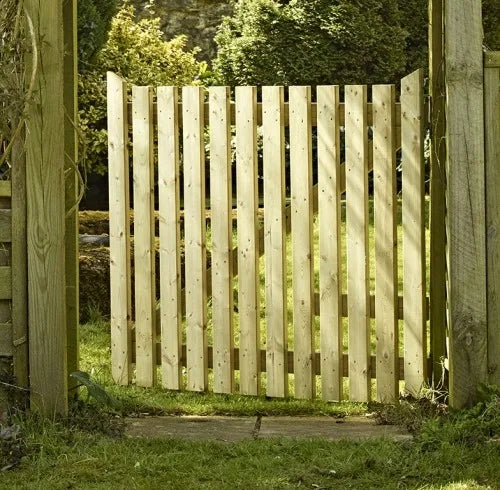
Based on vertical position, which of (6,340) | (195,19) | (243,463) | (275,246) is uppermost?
(195,19)

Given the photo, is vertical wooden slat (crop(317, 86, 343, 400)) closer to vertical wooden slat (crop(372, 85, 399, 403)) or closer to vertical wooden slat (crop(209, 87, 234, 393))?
vertical wooden slat (crop(372, 85, 399, 403))

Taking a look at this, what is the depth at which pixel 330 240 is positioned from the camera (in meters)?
5.41

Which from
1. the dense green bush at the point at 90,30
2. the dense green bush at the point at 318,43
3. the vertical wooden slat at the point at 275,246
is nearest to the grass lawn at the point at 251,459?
the vertical wooden slat at the point at 275,246

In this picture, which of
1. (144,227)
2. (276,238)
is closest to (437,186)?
(276,238)

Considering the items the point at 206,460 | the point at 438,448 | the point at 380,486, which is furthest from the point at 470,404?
the point at 206,460

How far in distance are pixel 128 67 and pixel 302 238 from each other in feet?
22.2

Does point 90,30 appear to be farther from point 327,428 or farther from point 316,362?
point 327,428

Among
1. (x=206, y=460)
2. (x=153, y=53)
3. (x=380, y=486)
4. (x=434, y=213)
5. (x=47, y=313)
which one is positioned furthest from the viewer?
(x=153, y=53)

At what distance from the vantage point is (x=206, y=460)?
14.3 feet

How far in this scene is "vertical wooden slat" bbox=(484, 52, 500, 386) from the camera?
4.76 m

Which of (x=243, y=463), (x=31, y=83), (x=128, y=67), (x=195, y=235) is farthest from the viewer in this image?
(x=128, y=67)

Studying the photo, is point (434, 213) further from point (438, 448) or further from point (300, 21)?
point (300, 21)

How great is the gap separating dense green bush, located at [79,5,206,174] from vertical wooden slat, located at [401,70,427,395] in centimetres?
625

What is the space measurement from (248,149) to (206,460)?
1773 mm
